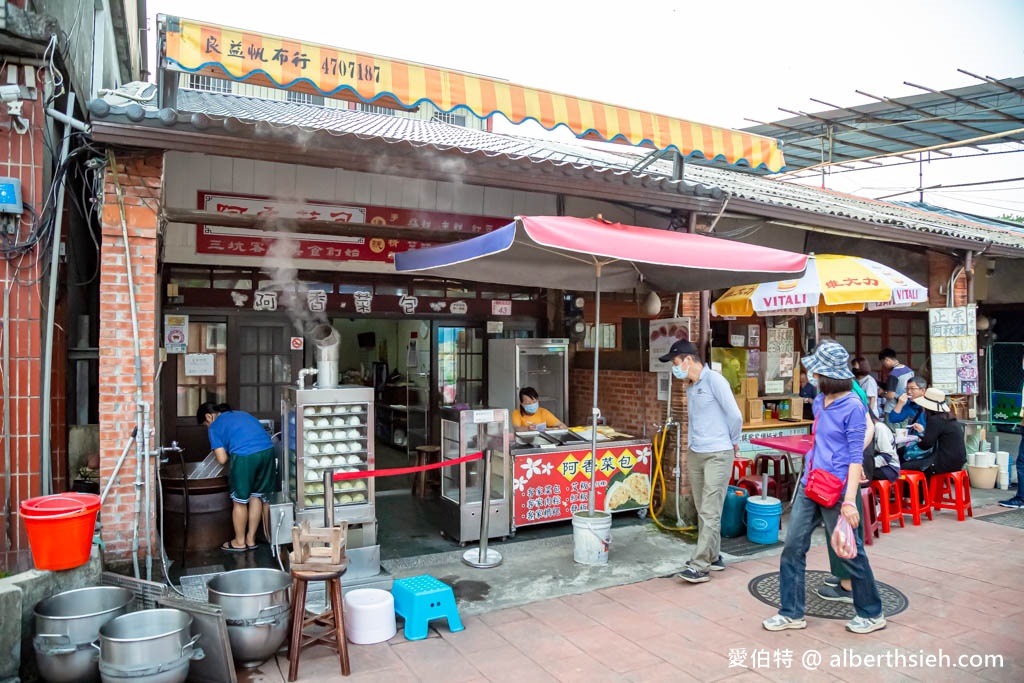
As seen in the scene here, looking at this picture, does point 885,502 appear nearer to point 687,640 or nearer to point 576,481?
point 576,481

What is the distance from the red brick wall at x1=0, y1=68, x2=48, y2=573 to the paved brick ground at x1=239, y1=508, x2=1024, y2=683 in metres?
2.29

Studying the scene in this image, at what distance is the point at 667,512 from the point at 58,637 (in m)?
5.75

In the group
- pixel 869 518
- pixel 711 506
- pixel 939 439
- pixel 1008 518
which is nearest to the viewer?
pixel 711 506

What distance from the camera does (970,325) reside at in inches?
368

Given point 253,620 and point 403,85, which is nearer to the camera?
point 253,620

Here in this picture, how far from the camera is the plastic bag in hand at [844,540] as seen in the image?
4469 millimetres

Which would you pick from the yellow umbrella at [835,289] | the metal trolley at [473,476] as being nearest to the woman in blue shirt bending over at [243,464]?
the metal trolley at [473,476]

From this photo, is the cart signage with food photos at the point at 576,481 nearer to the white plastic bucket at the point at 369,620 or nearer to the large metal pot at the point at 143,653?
the white plastic bucket at the point at 369,620

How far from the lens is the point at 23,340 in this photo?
16.4 ft

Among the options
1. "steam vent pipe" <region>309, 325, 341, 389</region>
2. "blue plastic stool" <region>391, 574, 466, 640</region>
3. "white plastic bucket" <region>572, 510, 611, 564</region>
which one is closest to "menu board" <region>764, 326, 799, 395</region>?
"white plastic bucket" <region>572, 510, 611, 564</region>

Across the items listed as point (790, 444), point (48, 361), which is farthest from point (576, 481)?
point (48, 361)

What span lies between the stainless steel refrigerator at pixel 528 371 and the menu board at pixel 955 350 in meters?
5.13

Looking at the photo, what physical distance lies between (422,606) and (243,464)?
2.57 meters

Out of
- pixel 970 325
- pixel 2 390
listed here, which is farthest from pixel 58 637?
pixel 970 325
